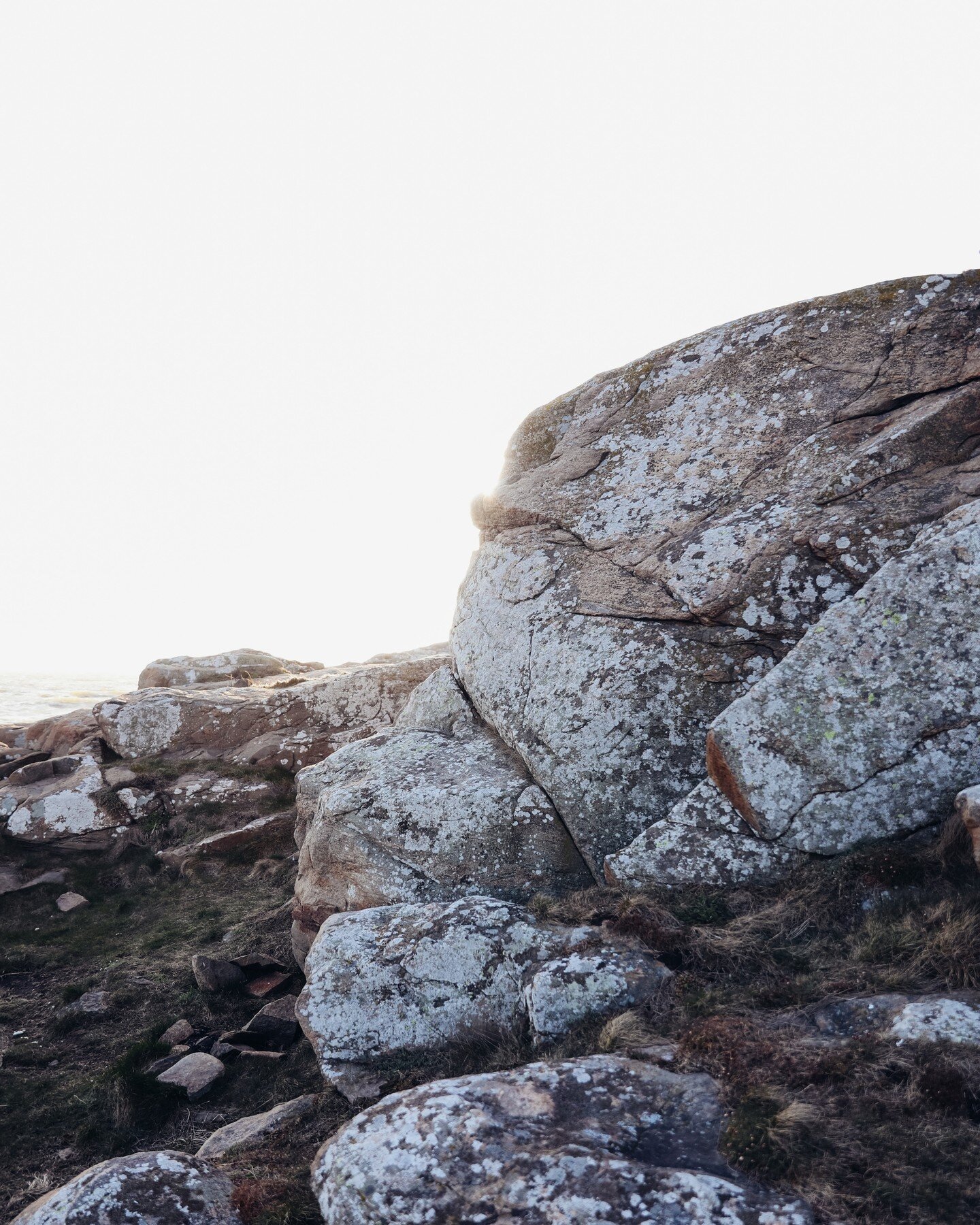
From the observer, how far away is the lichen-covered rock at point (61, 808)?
14.1 metres

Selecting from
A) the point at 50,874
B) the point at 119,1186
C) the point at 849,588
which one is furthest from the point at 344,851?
the point at 50,874

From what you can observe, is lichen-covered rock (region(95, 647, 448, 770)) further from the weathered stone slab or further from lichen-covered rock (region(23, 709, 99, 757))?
the weathered stone slab

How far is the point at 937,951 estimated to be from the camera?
17.5 ft

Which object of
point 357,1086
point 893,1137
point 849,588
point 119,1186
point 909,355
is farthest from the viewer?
point 909,355

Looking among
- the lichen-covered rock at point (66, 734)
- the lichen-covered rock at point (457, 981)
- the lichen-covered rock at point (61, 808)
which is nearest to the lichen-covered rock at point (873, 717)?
the lichen-covered rock at point (457, 981)

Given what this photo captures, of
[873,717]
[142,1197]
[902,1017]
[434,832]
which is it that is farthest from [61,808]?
[902,1017]

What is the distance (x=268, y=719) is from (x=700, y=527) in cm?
1036

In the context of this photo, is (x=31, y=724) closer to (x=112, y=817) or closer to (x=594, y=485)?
(x=112, y=817)

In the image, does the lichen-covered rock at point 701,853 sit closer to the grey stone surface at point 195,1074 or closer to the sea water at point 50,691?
the grey stone surface at point 195,1074

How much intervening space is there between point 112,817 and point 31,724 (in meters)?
6.13

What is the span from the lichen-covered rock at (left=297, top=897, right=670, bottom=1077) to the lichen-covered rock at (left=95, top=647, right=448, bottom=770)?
9197 mm

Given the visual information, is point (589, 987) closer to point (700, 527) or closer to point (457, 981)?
point (457, 981)

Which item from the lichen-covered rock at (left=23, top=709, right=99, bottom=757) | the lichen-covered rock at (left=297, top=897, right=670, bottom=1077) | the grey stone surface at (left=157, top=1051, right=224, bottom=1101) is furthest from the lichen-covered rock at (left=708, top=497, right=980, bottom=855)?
the lichen-covered rock at (left=23, top=709, right=99, bottom=757)

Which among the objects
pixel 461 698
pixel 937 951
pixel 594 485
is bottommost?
pixel 937 951
